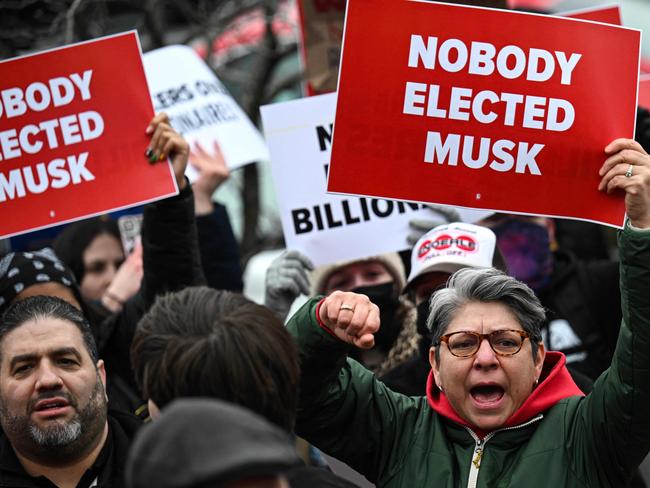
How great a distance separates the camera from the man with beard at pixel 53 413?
3164mm

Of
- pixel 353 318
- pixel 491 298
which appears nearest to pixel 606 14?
pixel 491 298

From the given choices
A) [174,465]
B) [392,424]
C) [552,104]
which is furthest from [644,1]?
[174,465]

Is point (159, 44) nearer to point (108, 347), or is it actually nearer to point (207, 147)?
point (207, 147)

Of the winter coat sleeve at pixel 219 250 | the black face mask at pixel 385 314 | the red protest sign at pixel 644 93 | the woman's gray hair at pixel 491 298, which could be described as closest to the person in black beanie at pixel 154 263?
the winter coat sleeve at pixel 219 250

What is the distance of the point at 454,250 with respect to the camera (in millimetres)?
3879

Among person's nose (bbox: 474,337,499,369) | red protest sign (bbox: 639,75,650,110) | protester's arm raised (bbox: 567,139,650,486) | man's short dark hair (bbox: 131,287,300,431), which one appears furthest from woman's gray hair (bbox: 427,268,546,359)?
red protest sign (bbox: 639,75,650,110)

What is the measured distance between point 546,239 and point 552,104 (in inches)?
44.0

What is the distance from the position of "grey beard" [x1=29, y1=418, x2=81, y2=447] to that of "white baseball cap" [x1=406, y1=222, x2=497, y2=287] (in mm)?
1307

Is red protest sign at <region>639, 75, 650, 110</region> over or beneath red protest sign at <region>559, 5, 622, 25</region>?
beneath

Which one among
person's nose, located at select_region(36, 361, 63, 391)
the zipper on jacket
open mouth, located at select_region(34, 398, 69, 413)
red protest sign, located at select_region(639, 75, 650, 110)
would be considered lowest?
the zipper on jacket

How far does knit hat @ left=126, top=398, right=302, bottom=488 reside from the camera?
156 centimetres

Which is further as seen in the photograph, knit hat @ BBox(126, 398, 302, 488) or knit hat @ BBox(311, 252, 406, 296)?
knit hat @ BBox(311, 252, 406, 296)

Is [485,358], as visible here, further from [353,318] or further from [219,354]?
[219,354]

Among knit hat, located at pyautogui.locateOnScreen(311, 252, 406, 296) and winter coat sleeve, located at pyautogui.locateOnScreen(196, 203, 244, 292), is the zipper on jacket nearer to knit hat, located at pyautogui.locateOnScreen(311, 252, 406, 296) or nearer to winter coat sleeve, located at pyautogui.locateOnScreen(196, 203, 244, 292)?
knit hat, located at pyautogui.locateOnScreen(311, 252, 406, 296)
